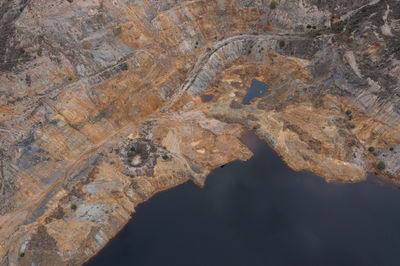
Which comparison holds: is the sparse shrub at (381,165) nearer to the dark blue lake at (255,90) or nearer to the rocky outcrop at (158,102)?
the rocky outcrop at (158,102)

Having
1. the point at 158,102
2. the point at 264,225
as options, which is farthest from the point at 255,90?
the point at 264,225

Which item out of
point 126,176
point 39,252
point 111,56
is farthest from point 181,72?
point 39,252

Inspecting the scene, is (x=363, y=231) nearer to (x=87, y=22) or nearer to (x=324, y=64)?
(x=324, y=64)

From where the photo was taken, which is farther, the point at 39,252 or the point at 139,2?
the point at 139,2

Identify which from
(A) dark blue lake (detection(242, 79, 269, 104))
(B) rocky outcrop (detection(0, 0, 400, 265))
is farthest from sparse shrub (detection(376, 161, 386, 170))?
(A) dark blue lake (detection(242, 79, 269, 104))

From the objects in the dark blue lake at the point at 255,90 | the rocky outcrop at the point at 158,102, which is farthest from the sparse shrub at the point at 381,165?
the dark blue lake at the point at 255,90

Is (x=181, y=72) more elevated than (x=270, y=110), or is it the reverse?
(x=181, y=72)

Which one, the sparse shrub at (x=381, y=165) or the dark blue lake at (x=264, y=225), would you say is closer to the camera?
the dark blue lake at (x=264, y=225)
